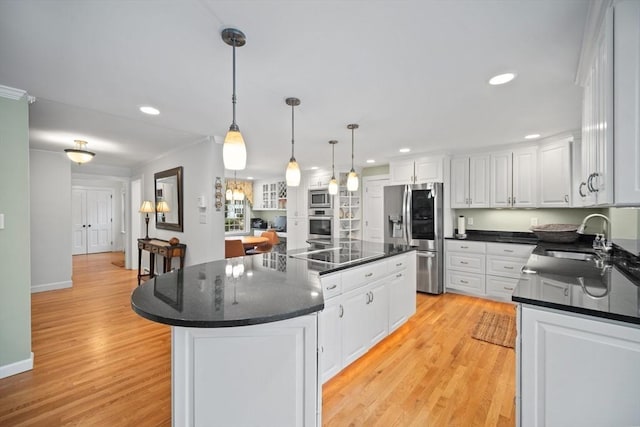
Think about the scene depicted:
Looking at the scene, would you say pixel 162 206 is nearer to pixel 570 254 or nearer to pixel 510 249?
pixel 510 249

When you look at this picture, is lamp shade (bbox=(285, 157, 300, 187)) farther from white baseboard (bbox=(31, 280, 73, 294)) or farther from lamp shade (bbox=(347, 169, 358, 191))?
white baseboard (bbox=(31, 280, 73, 294))

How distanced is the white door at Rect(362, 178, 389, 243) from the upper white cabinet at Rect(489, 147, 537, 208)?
6.16 feet

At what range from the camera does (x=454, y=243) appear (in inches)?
171

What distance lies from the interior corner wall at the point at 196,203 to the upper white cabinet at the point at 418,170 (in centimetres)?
295

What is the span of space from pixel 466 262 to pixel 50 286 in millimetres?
6767

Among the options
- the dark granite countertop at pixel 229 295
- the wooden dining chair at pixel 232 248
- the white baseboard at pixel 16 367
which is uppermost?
the dark granite countertop at pixel 229 295

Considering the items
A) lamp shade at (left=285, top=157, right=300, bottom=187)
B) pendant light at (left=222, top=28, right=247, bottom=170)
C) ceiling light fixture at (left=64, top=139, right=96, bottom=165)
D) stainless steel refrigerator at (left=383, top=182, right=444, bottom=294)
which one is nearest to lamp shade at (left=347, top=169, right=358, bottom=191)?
lamp shade at (left=285, top=157, right=300, bottom=187)

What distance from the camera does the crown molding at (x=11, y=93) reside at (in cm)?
215

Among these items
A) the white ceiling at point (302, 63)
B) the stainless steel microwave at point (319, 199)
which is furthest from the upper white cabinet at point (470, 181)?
the stainless steel microwave at point (319, 199)

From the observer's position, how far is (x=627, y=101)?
3.65ft

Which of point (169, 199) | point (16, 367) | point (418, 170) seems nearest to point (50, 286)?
point (169, 199)

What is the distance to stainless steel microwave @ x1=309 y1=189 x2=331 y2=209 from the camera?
585 centimetres

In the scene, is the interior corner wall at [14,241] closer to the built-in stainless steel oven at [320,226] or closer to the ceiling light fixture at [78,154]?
the ceiling light fixture at [78,154]

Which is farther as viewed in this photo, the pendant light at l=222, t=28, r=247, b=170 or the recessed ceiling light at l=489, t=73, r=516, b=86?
the recessed ceiling light at l=489, t=73, r=516, b=86
